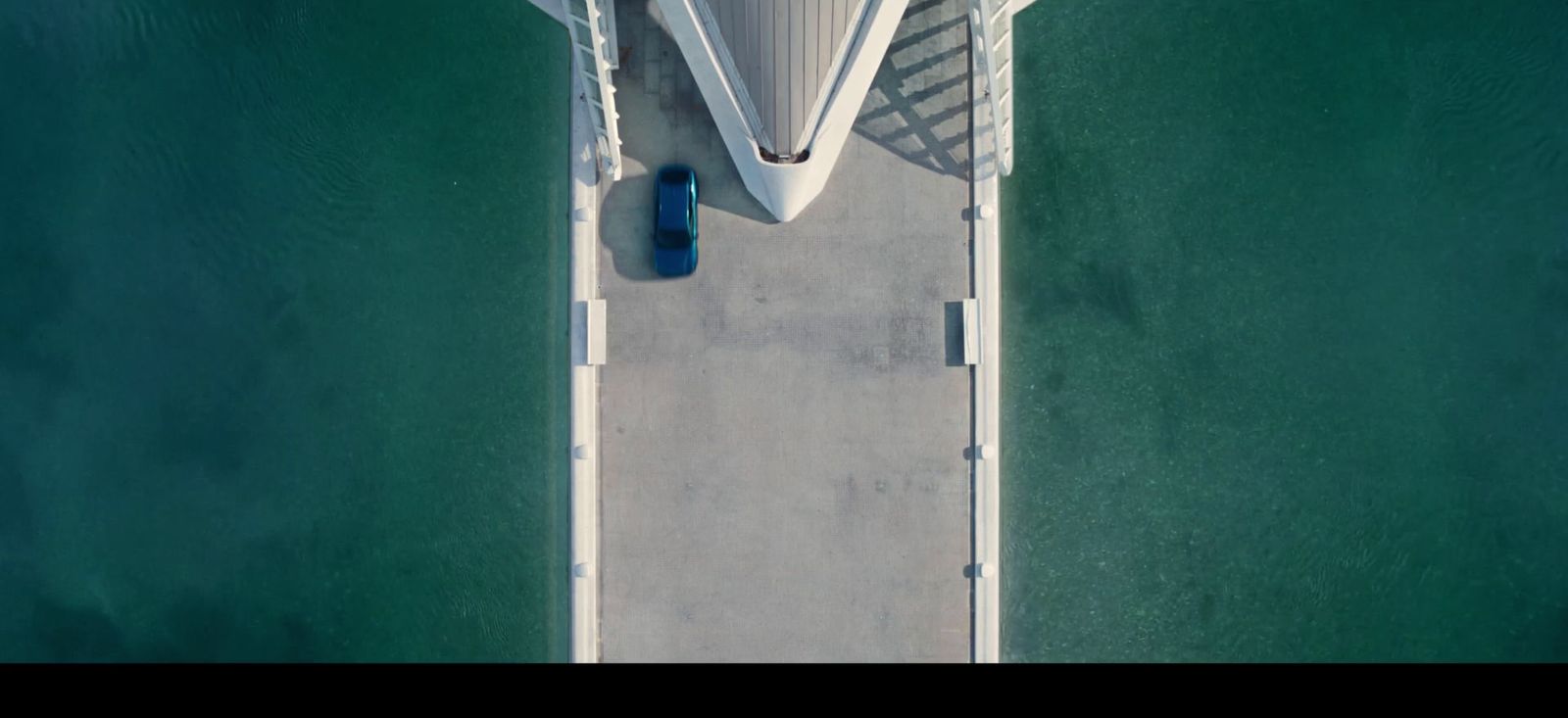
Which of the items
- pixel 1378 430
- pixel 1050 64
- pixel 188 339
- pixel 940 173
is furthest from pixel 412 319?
pixel 1378 430

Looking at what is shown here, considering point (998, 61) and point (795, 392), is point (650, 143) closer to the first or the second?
point (795, 392)

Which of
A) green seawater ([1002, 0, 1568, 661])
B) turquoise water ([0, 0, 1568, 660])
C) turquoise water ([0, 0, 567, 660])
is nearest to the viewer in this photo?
green seawater ([1002, 0, 1568, 661])

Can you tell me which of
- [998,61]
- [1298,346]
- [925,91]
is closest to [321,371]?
[925,91]

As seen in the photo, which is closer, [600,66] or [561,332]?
[600,66]

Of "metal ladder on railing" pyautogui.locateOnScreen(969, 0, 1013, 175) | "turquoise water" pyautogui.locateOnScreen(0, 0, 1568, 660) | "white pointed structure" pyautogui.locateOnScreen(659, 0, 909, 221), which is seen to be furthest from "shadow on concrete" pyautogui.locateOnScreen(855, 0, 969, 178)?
"turquoise water" pyautogui.locateOnScreen(0, 0, 1568, 660)

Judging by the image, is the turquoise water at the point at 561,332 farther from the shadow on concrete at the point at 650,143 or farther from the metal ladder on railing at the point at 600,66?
the metal ladder on railing at the point at 600,66

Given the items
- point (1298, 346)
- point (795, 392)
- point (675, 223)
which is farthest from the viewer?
point (1298, 346)

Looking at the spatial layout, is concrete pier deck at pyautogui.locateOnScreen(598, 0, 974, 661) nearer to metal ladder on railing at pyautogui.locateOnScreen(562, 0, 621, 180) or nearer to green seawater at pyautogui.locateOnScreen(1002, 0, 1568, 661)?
metal ladder on railing at pyautogui.locateOnScreen(562, 0, 621, 180)
